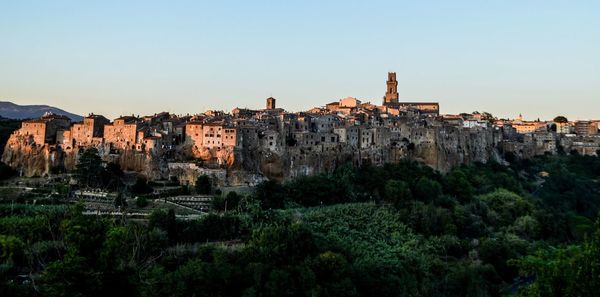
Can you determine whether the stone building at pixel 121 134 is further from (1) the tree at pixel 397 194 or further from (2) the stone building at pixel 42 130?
(1) the tree at pixel 397 194

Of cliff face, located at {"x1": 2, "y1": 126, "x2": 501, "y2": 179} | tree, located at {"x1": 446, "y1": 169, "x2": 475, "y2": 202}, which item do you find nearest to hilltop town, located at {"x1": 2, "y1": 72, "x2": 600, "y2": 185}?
cliff face, located at {"x1": 2, "y1": 126, "x2": 501, "y2": 179}

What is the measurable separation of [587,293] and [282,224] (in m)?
18.8

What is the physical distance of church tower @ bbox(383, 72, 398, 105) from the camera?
71062mm

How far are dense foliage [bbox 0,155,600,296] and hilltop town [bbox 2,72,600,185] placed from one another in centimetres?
196

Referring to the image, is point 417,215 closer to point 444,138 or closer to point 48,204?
point 444,138

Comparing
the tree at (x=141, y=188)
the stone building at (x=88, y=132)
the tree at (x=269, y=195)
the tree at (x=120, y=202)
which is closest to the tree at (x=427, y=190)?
the tree at (x=269, y=195)

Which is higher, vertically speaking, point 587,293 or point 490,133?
point 490,133

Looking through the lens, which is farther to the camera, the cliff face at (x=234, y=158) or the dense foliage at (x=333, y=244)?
the cliff face at (x=234, y=158)

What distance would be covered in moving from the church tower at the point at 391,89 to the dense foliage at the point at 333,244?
80.3ft

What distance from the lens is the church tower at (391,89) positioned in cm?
7106

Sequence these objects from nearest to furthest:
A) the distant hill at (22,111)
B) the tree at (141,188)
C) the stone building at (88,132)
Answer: the tree at (141,188) < the stone building at (88,132) < the distant hill at (22,111)

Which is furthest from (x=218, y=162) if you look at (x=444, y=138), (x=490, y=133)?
(x=490, y=133)

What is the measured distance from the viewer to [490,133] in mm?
59188

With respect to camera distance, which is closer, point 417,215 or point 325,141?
point 417,215
